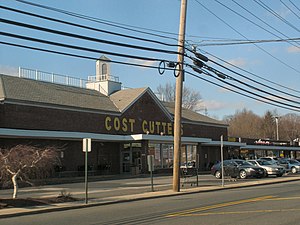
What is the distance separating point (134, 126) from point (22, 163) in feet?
89.7

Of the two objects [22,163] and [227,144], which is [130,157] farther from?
[22,163]

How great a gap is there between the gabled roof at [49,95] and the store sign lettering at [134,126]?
3.84ft

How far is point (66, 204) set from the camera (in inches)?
698

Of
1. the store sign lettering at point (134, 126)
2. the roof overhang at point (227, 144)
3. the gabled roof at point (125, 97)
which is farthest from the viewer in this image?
the roof overhang at point (227, 144)

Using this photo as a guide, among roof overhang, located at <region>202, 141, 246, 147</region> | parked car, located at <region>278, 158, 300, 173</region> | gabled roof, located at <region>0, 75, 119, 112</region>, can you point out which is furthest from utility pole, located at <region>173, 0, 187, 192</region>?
roof overhang, located at <region>202, 141, 246, 147</region>

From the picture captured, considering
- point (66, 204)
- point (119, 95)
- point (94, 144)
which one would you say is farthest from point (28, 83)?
point (66, 204)

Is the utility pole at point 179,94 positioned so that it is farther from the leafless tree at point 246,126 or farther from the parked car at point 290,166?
the leafless tree at point 246,126

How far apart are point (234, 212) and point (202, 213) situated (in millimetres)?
979

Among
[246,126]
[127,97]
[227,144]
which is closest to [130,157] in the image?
[127,97]

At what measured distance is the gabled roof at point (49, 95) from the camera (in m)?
33.9

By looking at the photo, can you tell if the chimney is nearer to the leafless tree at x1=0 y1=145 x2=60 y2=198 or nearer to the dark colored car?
the dark colored car

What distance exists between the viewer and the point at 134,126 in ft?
147

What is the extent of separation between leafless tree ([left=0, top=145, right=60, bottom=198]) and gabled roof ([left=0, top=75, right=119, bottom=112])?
1475 centimetres

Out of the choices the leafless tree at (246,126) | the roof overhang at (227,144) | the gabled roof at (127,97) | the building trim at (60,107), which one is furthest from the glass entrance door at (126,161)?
the leafless tree at (246,126)
